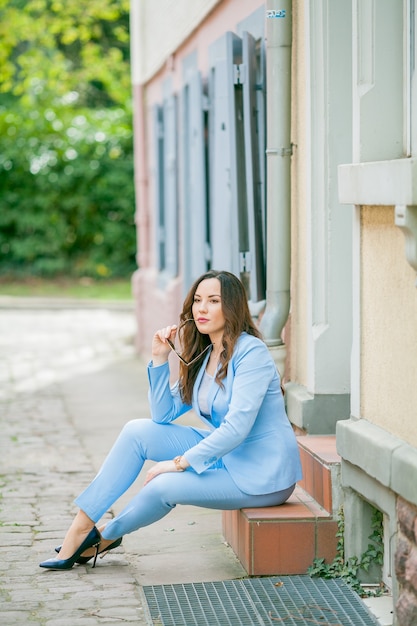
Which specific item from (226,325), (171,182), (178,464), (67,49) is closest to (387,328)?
(226,325)

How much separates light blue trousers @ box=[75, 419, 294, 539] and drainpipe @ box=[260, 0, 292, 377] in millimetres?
973

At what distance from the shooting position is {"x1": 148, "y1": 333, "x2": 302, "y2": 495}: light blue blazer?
490cm

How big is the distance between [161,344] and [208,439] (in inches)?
23.2

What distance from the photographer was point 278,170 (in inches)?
241

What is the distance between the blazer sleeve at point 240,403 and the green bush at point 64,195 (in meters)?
16.9

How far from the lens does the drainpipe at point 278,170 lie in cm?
612

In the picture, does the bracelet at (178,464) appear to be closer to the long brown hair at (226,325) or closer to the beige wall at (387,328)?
the long brown hair at (226,325)

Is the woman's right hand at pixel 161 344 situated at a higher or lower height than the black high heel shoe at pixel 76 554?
higher

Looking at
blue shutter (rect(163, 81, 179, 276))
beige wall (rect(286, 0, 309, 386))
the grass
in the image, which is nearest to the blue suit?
beige wall (rect(286, 0, 309, 386))

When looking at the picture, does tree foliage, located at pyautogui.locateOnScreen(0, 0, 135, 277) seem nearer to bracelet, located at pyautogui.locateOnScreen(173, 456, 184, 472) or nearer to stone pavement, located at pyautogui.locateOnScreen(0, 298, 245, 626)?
stone pavement, located at pyautogui.locateOnScreen(0, 298, 245, 626)

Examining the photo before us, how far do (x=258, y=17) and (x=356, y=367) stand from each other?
2.86 metres

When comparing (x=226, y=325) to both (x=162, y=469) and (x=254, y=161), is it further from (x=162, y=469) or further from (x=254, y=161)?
(x=254, y=161)

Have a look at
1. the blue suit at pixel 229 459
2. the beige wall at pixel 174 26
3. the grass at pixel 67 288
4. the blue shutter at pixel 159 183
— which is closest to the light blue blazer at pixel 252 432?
the blue suit at pixel 229 459

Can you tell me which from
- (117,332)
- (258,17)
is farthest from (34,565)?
(117,332)
